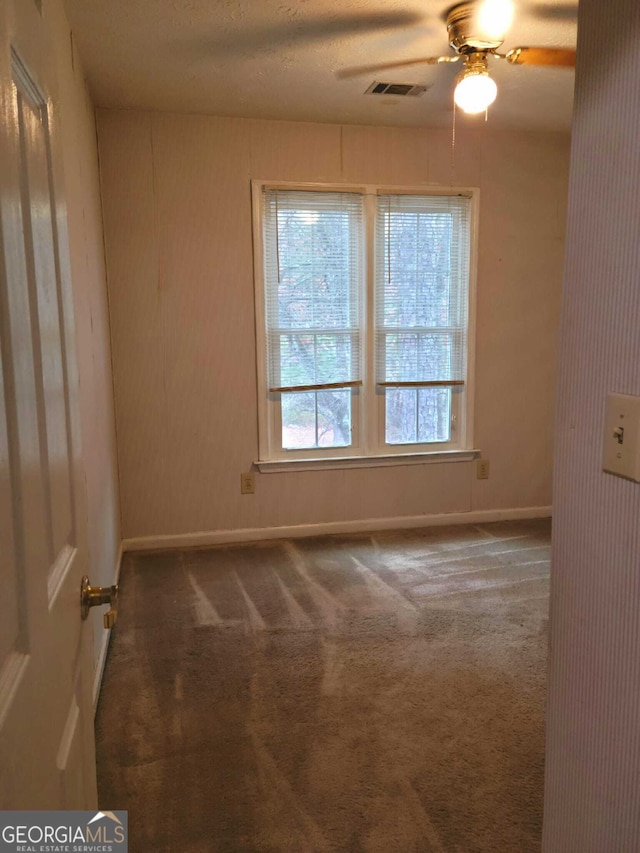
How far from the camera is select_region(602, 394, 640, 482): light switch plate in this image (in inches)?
35.0

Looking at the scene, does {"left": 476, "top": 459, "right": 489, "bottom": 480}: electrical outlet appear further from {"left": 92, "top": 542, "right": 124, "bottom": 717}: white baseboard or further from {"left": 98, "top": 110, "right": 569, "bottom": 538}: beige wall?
{"left": 92, "top": 542, "right": 124, "bottom": 717}: white baseboard

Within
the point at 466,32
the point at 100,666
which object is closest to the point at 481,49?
the point at 466,32

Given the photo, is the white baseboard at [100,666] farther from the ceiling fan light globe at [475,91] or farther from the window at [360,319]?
the ceiling fan light globe at [475,91]

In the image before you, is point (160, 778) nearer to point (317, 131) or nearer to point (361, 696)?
point (361, 696)

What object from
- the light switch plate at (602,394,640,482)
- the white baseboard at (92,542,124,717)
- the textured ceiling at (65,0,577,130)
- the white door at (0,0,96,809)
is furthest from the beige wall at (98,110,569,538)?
the light switch plate at (602,394,640,482)

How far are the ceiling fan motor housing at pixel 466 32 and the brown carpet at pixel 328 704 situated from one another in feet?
8.16

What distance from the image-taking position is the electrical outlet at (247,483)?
3.96 m

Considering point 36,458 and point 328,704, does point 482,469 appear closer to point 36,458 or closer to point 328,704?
point 328,704

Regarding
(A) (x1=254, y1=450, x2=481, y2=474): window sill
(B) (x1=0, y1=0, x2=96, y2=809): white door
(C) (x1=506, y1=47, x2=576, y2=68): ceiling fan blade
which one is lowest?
(A) (x1=254, y1=450, x2=481, y2=474): window sill

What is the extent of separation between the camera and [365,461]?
4.11m

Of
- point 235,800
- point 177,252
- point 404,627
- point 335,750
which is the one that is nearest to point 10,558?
point 235,800

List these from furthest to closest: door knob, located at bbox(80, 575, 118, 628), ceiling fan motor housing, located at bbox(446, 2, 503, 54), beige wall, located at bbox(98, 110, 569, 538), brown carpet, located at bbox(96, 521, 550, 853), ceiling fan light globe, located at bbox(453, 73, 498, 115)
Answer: beige wall, located at bbox(98, 110, 569, 538), ceiling fan light globe, located at bbox(453, 73, 498, 115), ceiling fan motor housing, located at bbox(446, 2, 503, 54), brown carpet, located at bbox(96, 521, 550, 853), door knob, located at bbox(80, 575, 118, 628)

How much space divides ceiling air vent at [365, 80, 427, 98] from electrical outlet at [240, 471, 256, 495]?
2.26 meters

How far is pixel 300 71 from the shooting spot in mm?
3000
